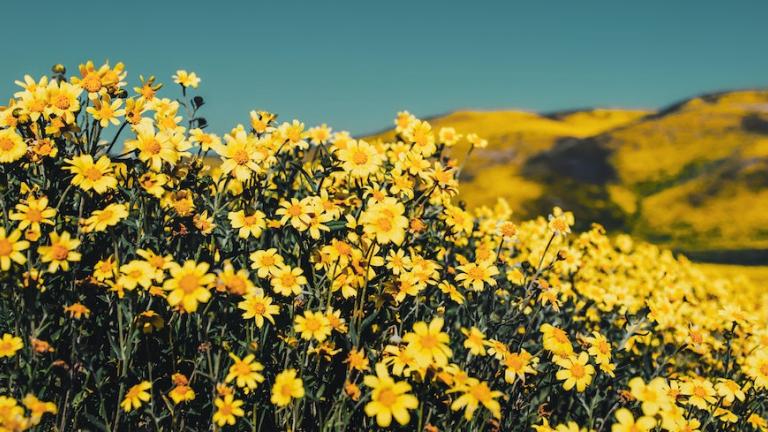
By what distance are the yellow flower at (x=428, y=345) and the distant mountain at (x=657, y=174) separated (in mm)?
17676

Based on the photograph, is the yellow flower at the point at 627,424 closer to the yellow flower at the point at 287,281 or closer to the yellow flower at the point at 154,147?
the yellow flower at the point at 287,281

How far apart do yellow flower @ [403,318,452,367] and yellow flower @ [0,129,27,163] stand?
221 centimetres

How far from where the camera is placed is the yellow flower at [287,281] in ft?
9.73

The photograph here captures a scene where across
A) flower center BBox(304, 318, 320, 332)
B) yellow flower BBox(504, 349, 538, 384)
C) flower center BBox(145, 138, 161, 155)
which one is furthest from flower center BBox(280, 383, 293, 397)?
flower center BBox(145, 138, 161, 155)

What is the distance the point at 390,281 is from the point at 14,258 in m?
1.85

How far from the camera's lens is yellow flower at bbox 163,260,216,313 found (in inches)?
91.7

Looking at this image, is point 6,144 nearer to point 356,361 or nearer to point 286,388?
point 286,388

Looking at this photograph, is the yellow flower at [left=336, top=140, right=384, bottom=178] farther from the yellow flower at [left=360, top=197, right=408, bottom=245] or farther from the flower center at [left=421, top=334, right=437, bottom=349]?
the flower center at [left=421, top=334, right=437, bottom=349]

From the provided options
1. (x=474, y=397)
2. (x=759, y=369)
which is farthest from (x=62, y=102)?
(x=759, y=369)

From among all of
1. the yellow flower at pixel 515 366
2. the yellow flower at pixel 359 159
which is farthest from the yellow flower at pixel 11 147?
the yellow flower at pixel 515 366

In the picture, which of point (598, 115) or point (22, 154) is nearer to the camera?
point (22, 154)

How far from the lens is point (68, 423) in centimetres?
294

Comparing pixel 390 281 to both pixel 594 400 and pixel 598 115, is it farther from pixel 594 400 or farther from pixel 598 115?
pixel 598 115

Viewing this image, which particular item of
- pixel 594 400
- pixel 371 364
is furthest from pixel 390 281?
pixel 594 400
